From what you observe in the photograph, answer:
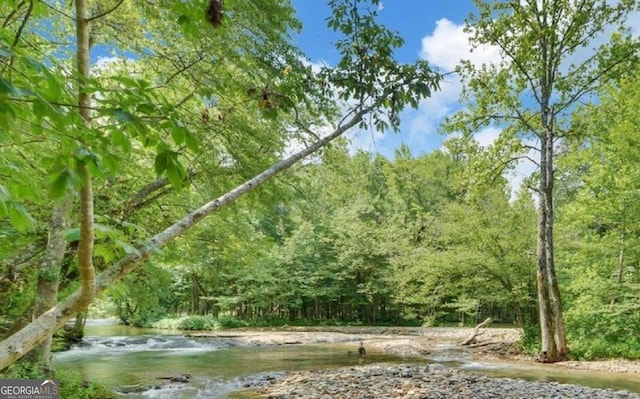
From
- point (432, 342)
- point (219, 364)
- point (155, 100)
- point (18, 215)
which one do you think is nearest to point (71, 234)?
point (18, 215)

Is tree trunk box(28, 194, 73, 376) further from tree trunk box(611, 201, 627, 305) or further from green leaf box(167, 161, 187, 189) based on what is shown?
tree trunk box(611, 201, 627, 305)

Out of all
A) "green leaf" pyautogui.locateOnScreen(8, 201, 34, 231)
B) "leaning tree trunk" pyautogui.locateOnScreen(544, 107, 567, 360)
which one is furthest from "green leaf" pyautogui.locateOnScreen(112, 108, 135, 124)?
"leaning tree trunk" pyautogui.locateOnScreen(544, 107, 567, 360)

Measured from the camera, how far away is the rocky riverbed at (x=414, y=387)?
754 centimetres

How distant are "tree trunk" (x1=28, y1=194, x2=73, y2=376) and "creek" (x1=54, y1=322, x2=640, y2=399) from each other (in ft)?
8.79

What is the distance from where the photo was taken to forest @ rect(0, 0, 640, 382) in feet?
5.80

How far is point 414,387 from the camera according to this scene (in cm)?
827

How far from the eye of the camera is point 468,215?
A: 17.7m

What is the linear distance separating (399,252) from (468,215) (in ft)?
36.4

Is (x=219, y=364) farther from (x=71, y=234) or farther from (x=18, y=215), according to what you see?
(x=18, y=215)

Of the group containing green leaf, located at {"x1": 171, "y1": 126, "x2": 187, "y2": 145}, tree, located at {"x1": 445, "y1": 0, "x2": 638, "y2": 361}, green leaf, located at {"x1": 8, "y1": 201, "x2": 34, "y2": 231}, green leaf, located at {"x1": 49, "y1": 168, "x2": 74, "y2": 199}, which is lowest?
green leaf, located at {"x1": 8, "y1": 201, "x2": 34, "y2": 231}

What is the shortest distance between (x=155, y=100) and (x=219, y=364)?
493 inches

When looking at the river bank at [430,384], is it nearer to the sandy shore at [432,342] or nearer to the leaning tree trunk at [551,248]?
the sandy shore at [432,342]

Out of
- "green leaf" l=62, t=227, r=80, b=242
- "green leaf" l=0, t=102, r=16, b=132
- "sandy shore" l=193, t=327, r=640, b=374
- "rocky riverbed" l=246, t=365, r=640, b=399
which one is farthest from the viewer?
"sandy shore" l=193, t=327, r=640, b=374

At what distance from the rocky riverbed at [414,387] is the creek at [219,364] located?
1.00 metres
